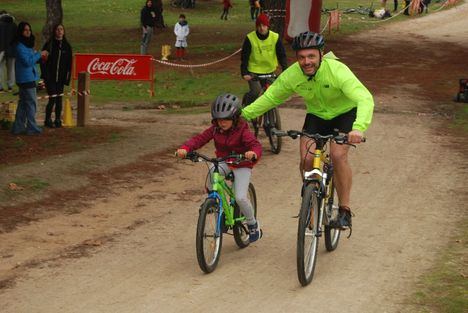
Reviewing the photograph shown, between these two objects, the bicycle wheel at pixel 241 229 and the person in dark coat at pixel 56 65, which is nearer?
the bicycle wheel at pixel 241 229

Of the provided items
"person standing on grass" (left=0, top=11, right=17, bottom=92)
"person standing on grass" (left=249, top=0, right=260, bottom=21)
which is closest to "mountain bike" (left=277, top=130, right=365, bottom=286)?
"person standing on grass" (left=0, top=11, right=17, bottom=92)

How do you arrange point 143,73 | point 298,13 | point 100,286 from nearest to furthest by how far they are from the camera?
1. point 100,286
2. point 143,73
3. point 298,13

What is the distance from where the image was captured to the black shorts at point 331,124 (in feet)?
32.4

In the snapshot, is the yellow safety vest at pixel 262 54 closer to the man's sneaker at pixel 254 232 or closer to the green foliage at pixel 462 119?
the green foliage at pixel 462 119

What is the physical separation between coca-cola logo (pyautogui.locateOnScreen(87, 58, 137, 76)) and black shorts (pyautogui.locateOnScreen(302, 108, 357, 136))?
1516 centimetres

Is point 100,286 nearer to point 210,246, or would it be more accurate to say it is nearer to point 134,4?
point 210,246

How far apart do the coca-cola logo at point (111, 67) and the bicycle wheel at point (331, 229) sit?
14.8 metres

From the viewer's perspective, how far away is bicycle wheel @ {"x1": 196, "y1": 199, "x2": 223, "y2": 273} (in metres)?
9.29

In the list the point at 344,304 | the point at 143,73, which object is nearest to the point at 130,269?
the point at 344,304

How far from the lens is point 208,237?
9617mm


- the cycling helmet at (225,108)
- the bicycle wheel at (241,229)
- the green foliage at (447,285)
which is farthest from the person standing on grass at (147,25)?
the cycling helmet at (225,108)

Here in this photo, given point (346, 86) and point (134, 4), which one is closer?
point (346, 86)

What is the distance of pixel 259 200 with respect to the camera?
13344 mm

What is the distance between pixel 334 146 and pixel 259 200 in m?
3.68
